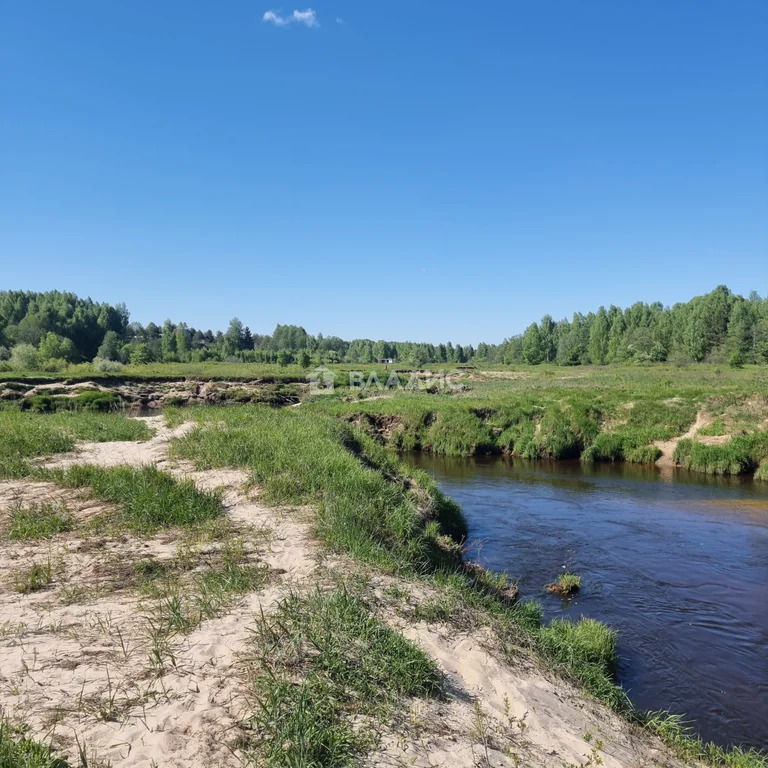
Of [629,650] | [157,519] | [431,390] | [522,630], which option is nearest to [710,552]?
[629,650]

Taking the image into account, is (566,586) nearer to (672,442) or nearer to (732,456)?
(732,456)

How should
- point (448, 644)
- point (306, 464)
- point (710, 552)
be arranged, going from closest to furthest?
point (448, 644) < point (306, 464) < point (710, 552)

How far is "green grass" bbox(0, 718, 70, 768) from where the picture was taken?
10.3ft

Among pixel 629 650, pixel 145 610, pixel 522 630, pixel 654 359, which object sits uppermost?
pixel 654 359

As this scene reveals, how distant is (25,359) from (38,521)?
73590 millimetres

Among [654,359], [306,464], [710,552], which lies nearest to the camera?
[306,464]

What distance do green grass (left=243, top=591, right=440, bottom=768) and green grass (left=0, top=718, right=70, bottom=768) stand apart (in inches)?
49.6

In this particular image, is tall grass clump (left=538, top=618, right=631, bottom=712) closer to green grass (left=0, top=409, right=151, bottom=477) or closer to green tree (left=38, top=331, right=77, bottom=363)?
green grass (left=0, top=409, right=151, bottom=477)

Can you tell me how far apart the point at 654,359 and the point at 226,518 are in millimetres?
79084

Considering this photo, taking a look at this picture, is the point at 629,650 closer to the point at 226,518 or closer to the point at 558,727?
the point at 558,727

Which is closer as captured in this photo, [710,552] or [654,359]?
[710,552]

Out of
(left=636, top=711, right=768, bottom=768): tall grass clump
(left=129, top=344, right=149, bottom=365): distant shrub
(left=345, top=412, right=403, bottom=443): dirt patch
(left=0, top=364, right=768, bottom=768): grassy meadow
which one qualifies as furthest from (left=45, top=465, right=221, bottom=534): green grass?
(left=129, top=344, right=149, bottom=365): distant shrub

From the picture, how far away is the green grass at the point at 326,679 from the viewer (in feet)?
11.9

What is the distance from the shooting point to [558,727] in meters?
4.53
